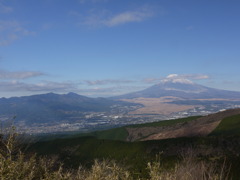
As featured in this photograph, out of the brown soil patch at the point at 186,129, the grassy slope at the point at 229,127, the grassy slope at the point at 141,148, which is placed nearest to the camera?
the grassy slope at the point at 141,148

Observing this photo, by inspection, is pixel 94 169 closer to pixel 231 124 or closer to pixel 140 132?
pixel 231 124

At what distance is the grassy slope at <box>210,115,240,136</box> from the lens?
4217 inches

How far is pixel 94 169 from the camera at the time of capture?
15.0 meters

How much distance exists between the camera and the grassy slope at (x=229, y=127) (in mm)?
107113

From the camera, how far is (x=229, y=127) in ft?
373

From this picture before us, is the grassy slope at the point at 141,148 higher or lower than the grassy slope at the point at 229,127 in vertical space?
lower

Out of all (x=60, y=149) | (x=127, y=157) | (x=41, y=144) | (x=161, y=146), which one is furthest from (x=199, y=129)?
(x=41, y=144)

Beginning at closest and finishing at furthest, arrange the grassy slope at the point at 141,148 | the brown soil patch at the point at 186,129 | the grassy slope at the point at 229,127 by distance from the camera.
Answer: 1. the grassy slope at the point at 141,148
2. the grassy slope at the point at 229,127
3. the brown soil patch at the point at 186,129

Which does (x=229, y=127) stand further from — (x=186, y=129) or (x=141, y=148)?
(x=141, y=148)

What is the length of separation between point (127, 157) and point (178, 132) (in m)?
38.8

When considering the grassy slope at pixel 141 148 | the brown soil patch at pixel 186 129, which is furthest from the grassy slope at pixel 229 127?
the brown soil patch at pixel 186 129

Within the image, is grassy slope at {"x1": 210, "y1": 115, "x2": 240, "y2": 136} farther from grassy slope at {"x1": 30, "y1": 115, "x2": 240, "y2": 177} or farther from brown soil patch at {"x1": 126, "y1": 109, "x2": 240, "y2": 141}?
brown soil patch at {"x1": 126, "y1": 109, "x2": 240, "y2": 141}

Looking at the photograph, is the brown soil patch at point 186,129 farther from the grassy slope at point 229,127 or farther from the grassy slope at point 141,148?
the grassy slope at point 141,148

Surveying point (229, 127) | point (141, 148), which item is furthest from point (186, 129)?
point (141, 148)
